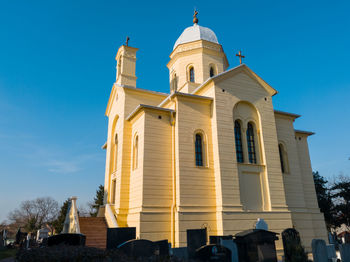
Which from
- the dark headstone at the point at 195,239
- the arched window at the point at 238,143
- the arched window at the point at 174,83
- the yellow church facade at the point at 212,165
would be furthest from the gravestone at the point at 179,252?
the arched window at the point at 174,83

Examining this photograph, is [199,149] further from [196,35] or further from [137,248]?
[196,35]

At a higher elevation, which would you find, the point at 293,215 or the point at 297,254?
the point at 293,215

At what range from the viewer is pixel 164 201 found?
1448cm

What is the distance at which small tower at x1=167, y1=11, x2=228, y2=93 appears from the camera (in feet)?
69.5

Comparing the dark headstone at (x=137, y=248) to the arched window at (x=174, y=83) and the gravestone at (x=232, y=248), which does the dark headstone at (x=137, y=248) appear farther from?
the arched window at (x=174, y=83)

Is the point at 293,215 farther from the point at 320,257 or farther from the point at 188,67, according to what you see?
the point at 188,67

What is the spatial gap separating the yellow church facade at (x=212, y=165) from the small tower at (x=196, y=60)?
3.33m

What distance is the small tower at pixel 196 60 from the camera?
2117 cm

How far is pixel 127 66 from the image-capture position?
20.8 meters

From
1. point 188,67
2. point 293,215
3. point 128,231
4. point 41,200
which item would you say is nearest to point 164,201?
point 128,231

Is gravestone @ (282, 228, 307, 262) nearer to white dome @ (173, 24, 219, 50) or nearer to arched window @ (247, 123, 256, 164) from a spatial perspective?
arched window @ (247, 123, 256, 164)

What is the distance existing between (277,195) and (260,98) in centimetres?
634

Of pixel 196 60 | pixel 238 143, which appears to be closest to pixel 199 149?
pixel 238 143

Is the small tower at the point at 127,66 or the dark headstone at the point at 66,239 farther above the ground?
the small tower at the point at 127,66
